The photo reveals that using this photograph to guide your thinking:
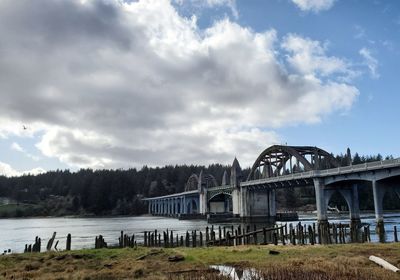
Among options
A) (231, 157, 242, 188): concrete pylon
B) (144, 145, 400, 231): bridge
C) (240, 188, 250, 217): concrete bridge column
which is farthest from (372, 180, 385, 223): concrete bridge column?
(231, 157, 242, 188): concrete pylon

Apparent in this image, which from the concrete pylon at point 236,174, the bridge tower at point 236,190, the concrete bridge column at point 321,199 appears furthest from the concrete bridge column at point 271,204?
the concrete bridge column at point 321,199

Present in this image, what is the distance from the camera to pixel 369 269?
67.3ft

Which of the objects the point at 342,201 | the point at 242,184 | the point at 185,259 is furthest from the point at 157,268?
the point at 342,201

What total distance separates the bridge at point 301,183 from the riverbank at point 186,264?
1401 inches

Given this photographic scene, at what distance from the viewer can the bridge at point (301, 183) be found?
64625mm

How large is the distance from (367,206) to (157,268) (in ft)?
598

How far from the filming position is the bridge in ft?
212

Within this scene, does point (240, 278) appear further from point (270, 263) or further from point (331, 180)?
point (331, 180)

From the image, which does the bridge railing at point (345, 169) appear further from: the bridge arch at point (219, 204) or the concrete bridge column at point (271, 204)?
the bridge arch at point (219, 204)

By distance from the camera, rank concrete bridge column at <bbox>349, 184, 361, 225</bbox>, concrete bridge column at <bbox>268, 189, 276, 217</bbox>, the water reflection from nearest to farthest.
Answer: the water reflection < concrete bridge column at <bbox>349, 184, 361, 225</bbox> < concrete bridge column at <bbox>268, 189, 276, 217</bbox>

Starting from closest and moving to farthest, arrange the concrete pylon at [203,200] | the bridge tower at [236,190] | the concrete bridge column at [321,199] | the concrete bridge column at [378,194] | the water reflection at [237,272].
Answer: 1. the water reflection at [237,272]
2. the concrete bridge column at [378,194]
3. the concrete bridge column at [321,199]
4. the bridge tower at [236,190]
5. the concrete pylon at [203,200]

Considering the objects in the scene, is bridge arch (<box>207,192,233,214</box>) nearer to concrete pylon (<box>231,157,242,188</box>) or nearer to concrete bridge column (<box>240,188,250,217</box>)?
concrete pylon (<box>231,157,242,188</box>)

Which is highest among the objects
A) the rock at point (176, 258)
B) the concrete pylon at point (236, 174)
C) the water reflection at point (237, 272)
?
the concrete pylon at point (236, 174)

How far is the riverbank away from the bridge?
3559 cm
